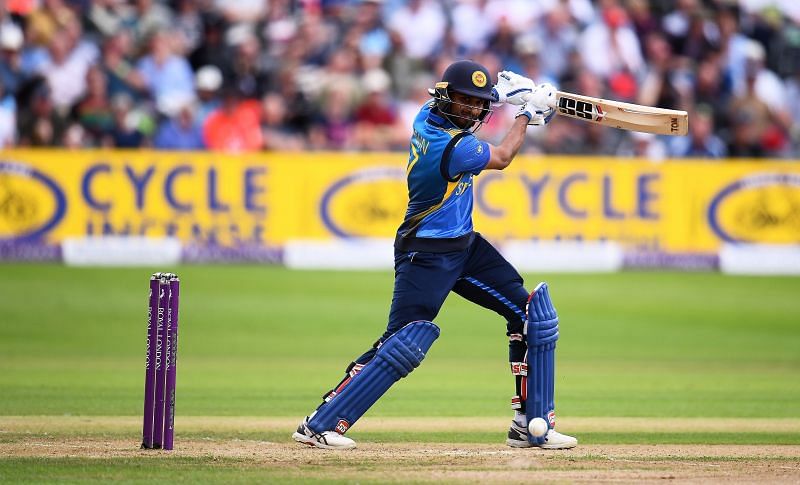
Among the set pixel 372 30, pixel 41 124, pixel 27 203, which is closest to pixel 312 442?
pixel 27 203

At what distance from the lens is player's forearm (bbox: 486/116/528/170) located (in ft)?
22.5

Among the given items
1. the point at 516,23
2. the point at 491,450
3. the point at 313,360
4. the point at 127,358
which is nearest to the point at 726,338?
the point at 313,360

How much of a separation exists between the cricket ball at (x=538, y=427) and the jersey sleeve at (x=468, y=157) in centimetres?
136

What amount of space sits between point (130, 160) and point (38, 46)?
8.38ft

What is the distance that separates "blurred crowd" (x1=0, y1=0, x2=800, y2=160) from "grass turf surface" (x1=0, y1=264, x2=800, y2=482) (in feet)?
6.60

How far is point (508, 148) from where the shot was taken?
687 cm

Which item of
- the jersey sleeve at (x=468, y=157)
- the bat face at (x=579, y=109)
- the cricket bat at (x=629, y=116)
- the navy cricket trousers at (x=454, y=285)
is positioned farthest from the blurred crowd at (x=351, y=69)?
the jersey sleeve at (x=468, y=157)

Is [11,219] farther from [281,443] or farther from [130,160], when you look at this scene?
[281,443]

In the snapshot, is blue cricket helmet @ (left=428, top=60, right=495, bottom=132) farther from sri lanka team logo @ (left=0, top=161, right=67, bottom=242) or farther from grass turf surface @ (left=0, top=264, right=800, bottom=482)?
sri lanka team logo @ (left=0, top=161, right=67, bottom=242)

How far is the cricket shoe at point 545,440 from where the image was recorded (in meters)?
7.20

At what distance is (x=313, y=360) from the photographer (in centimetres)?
1159

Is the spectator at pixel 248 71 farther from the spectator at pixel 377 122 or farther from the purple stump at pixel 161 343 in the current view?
the purple stump at pixel 161 343

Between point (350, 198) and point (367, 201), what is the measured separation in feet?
0.70

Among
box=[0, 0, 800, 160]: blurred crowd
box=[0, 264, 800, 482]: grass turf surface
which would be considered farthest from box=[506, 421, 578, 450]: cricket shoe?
box=[0, 0, 800, 160]: blurred crowd
